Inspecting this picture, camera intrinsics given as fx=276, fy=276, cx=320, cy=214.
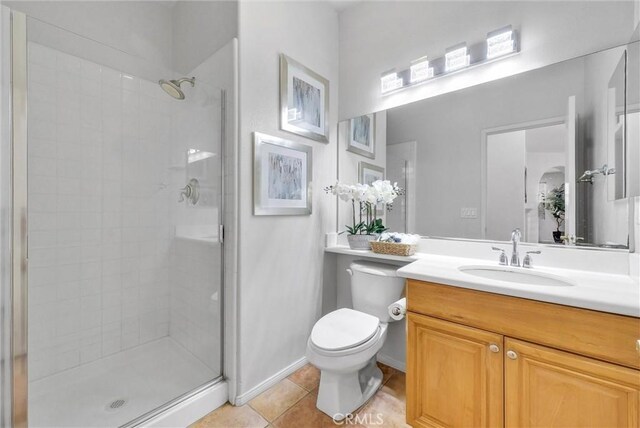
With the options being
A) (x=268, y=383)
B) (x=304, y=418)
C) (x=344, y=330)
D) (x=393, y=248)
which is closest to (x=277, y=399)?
(x=268, y=383)

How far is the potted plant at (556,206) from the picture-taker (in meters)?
1.41

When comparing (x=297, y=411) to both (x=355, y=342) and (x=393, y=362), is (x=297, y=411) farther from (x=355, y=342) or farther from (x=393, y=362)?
(x=393, y=362)

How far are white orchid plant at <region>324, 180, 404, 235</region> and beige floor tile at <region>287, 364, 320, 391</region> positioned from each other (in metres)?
0.99

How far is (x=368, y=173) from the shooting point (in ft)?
6.89

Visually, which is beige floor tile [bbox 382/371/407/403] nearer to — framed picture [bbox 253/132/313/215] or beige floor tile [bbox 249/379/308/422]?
beige floor tile [bbox 249/379/308/422]

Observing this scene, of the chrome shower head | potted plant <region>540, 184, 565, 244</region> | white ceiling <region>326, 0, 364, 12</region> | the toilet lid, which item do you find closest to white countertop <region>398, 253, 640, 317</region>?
potted plant <region>540, 184, 565, 244</region>

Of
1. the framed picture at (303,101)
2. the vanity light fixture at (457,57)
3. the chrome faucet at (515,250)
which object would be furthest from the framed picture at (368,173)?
the chrome faucet at (515,250)

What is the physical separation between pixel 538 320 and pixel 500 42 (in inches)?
56.4

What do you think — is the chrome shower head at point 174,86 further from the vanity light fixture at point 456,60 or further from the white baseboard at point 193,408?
the white baseboard at point 193,408

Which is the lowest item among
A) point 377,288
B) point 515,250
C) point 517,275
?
point 377,288

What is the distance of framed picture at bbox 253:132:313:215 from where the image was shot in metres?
1.64

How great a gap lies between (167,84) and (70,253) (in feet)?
4.05

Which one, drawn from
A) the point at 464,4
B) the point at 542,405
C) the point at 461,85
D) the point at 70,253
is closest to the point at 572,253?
the point at 542,405

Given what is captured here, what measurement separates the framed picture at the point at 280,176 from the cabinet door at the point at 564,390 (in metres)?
1.32
